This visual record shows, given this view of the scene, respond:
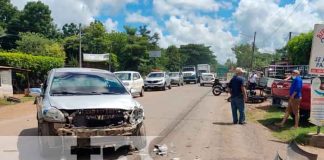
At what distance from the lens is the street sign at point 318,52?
9742 millimetres

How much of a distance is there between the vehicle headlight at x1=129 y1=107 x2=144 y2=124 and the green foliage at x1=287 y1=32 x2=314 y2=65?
41946 mm

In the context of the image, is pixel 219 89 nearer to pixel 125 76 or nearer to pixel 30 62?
pixel 125 76

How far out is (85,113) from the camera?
23.4 ft

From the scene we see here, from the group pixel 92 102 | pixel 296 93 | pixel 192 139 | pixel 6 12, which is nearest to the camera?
pixel 92 102

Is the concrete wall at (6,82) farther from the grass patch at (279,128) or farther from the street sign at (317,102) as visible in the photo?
the street sign at (317,102)

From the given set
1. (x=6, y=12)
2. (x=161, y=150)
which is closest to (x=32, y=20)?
(x=6, y=12)

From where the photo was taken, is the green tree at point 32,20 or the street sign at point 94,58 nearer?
the street sign at point 94,58

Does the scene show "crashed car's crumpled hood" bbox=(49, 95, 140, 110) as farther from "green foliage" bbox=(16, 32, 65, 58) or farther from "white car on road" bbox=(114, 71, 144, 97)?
"green foliage" bbox=(16, 32, 65, 58)

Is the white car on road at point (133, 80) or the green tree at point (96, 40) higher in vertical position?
the green tree at point (96, 40)

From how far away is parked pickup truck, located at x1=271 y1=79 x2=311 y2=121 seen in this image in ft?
40.4

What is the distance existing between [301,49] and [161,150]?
140ft

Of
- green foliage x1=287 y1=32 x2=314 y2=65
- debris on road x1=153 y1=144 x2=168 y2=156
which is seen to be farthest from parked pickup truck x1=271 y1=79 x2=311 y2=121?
green foliage x1=287 y1=32 x2=314 y2=65

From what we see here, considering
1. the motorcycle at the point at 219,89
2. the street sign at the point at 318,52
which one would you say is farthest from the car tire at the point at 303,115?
the motorcycle at the point at 219,89

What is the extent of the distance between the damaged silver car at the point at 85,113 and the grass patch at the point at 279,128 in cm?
448
